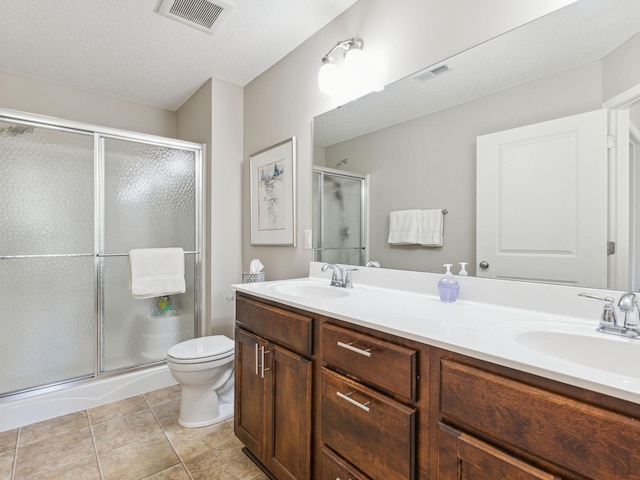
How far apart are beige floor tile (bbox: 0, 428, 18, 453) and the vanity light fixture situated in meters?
2.57

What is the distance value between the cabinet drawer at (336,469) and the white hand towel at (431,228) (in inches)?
34.9

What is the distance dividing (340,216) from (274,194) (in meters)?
0.64

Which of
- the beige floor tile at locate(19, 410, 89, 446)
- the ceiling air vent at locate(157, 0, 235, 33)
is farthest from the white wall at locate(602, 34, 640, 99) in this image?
the beige floor tile at locate(19, 410, 89, 446)

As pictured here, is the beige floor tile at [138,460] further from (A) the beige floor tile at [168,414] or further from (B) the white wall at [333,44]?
(B) the white wall at [333,44]

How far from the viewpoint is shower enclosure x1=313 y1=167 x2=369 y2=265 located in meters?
1.74

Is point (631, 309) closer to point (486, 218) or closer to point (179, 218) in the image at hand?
point (486, 218)

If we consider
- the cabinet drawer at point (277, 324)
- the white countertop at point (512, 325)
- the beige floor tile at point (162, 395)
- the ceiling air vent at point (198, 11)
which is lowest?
the beige floor tile at point (162, 395)

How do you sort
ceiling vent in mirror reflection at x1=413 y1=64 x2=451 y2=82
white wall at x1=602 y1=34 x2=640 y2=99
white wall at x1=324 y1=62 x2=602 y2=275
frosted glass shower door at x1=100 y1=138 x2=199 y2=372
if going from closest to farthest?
white wall at x1=602 y1=34 x2=640 y2=99
white wall at x1=324 y1=62 x2=602 y2=275
ceiling vent in mirror reflection at x1=413 y1=64 x2=451 y2=82
frosted glass shower door at x1=100 y1=138 x2=199 y2=372

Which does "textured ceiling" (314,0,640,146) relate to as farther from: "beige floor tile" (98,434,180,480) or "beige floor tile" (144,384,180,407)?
"beige floor tile" (144,384,180,407)

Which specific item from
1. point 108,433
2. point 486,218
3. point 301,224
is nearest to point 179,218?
point 301,224

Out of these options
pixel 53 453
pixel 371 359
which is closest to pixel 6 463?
pixel 53 453

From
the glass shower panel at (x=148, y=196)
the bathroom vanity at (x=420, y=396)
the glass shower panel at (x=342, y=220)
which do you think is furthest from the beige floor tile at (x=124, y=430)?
the glass shower panel at (x=342, y=220)

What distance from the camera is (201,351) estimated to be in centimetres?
198

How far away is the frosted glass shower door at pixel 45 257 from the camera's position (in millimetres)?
2072
